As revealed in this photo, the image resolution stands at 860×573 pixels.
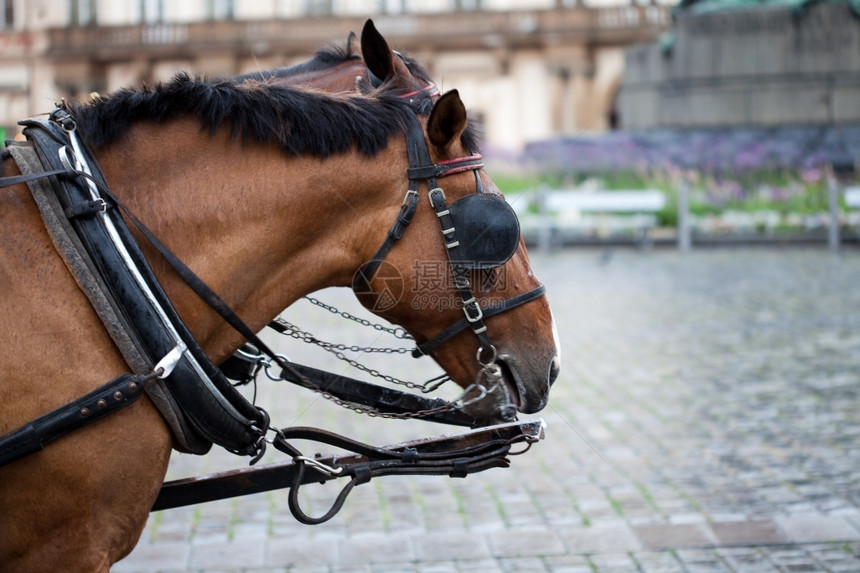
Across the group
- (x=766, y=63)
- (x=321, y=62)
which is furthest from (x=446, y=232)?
(x=766, y=63)

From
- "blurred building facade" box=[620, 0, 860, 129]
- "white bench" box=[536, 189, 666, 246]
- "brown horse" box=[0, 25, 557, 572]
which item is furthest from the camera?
"blurred building facade" box=[620, 0, 860, 129]

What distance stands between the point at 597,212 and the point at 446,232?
14.6 m

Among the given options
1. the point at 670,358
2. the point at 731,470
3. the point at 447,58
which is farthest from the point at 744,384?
the point at 447,58

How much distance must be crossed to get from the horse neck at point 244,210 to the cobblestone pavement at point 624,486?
1.93 meters

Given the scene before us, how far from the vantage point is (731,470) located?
508 centimetres

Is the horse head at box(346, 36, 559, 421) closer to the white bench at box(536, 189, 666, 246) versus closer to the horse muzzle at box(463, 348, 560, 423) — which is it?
the horse muzzle at box(463, 348, 560, 423)

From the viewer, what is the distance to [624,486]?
491cm

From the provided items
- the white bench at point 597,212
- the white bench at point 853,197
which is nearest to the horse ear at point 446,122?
the white bench at point 597,212

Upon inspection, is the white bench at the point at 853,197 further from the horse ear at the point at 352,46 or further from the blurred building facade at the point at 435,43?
the blurred building facade at the point at 435,43

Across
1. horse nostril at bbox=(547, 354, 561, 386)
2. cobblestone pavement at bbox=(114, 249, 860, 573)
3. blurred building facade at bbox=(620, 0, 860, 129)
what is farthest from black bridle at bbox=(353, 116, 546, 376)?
blurred building facade at bbox=(620, 0, 860, 129)

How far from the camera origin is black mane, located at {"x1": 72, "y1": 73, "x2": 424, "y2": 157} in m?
2.26

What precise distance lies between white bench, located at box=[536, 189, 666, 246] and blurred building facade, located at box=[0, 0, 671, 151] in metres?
18.3

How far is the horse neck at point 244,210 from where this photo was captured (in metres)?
2.24
